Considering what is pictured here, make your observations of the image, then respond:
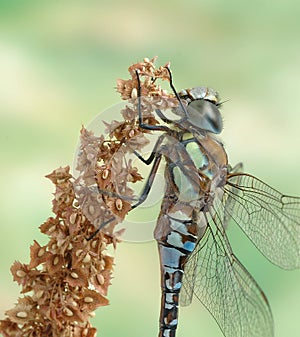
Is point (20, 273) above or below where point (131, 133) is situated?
below

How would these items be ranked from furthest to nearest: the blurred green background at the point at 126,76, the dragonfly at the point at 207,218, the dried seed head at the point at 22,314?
the blurred green background at the point at 126,76 → the dragonfly at the point at 207,218 → the dried seed head at the point at 22,314

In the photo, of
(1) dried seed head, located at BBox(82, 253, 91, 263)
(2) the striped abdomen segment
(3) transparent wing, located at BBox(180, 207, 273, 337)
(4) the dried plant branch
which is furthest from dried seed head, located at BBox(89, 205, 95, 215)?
(3) transparent wing, located at BBox(180, 207, 273, 337)

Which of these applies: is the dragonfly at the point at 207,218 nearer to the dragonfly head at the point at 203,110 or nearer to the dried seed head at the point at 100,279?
the dragonfly head at the point at 203,110

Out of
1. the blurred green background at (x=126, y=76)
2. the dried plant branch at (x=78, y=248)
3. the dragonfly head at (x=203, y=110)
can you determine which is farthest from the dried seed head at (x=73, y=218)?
the blurred green background at (x=126, y=76)

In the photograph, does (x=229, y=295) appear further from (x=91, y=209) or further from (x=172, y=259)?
(x=91, y=209)

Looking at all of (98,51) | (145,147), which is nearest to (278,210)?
(145,147)

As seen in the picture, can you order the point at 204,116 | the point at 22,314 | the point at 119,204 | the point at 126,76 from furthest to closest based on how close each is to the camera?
1. the point at 126,76
2. the point at 204,116
3. the point at 119,204
4. the point at 22,314

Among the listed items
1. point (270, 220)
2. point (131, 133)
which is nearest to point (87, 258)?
point (131, 133)
